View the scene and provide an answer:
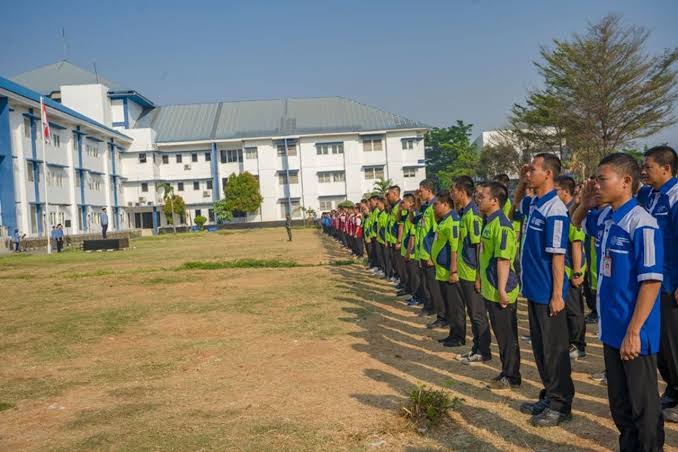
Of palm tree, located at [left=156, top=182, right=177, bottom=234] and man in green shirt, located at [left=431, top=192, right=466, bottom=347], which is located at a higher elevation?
palm tree, located at [left=156, top=182, right=177, bottom=234]

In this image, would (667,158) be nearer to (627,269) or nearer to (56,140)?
(627,269)

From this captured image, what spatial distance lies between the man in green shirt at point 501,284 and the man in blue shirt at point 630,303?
175 centimetres

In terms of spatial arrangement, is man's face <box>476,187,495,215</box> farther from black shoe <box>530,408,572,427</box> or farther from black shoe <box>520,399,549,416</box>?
black shoe <box>530,408,572,427</box>

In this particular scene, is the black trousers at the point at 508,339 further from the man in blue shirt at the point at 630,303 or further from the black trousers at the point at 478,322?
the man in blue shirt at the point at 630,303

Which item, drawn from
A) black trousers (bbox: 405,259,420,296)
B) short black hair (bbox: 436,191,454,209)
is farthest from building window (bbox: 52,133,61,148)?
short black hair (bbox: 436,191,454,209)

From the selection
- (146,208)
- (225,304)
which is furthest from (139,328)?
(146,208)

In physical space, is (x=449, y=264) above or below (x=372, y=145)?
below

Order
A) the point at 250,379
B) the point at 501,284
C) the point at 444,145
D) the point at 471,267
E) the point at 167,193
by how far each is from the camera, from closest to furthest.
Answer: the point at 501,284, the point at 250,379, the point at 471,267, the point at 167,193, the point at 444,145

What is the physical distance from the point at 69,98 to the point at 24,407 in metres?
57.7

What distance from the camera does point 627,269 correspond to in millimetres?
3562

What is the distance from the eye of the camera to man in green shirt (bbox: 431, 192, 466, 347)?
24.5 feet

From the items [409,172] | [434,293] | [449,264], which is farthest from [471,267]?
[409,172]

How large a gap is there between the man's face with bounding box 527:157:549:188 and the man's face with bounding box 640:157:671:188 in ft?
2.96

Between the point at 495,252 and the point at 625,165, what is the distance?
82.1 inches
